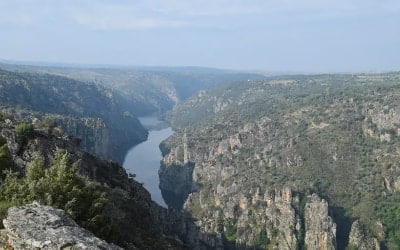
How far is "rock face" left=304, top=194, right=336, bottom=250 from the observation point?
101 m

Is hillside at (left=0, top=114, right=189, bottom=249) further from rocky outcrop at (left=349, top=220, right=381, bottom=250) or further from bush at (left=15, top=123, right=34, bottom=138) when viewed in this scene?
rocky outcrop at (left=349, top=220, right=381, bottom=250)

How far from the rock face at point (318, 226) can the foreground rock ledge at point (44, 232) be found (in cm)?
9279

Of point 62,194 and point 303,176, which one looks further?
point 303,176

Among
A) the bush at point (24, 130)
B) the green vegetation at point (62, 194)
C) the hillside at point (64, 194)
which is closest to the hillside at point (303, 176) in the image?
the bush at point (24, 130)

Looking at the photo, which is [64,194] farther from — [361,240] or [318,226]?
[318,226]

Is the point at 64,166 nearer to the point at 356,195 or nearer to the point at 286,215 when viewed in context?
the point at 286,215

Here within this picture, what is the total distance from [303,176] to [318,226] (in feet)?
74.7

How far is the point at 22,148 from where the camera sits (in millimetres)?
35594

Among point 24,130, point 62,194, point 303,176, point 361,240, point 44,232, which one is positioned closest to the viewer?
point 44,232

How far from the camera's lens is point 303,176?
12525 cm

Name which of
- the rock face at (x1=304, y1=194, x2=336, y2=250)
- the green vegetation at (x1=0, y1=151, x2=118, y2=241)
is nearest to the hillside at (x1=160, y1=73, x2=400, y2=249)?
the rock face at (x1=304, y1=194, x2=336, y2=250)

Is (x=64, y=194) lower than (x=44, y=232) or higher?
lower

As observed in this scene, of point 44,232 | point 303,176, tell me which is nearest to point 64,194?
point 44,232

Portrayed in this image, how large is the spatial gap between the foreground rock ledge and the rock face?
92.8 m
